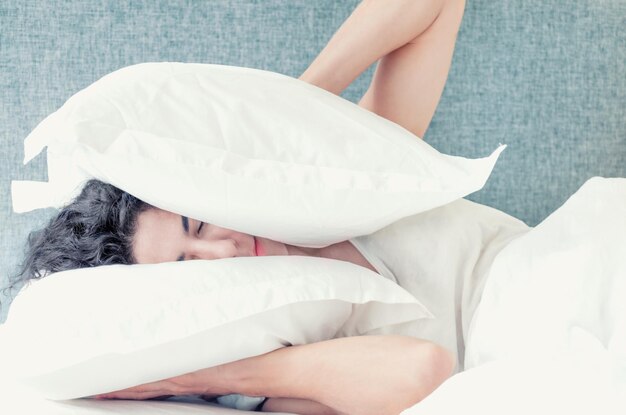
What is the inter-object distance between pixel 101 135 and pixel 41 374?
285 millimetres

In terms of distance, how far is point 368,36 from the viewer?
3.85 ft

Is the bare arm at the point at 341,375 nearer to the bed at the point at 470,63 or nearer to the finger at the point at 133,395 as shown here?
the finger at the point at 133,395

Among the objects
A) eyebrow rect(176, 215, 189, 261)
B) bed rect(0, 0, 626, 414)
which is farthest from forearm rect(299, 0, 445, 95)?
eyebrow rect(176, 215, 189, 261)

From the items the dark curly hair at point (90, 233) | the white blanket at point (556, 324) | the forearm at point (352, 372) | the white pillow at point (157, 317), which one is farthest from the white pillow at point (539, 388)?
the dark curly hair at point (90, 233)

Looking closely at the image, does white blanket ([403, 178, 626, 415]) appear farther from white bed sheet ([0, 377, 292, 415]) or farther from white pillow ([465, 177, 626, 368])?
white bed sheet ([0, 377, 292, 415])

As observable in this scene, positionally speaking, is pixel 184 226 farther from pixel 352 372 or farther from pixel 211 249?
pixel 352 372

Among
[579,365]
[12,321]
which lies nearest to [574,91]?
[579,365]

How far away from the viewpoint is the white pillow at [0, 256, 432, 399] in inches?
34.3

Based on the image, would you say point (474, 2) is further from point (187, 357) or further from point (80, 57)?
point (187, 357)

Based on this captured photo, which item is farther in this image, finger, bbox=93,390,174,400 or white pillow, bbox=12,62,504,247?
finger, bbox=93,390,174,400

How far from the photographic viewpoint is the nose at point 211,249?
99 centimetres

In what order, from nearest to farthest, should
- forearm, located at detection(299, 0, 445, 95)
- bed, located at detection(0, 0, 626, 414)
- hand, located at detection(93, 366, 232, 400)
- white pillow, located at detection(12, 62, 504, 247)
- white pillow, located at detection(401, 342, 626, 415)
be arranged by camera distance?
white pillow, located at detection(401, 342, 626, 415)
white pillow, located at detection(12, 62, 504, 247)
hand, located at detection(93, 366, 232, 400)
forearm, located at detection(299, 0, 445, 95)
bed, located at detection(0, 0, 626, 414)

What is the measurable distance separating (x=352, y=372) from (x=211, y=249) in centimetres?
24

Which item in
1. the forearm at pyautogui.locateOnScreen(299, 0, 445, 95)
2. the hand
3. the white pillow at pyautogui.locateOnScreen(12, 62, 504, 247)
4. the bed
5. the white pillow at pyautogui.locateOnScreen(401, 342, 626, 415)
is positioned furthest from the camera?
the bed
